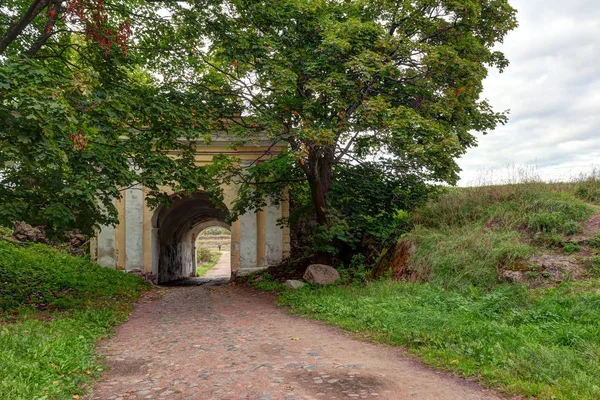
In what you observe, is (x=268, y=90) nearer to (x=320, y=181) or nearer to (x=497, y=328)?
(x=320, y=181)

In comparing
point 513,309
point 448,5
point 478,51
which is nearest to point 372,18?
point 448,5

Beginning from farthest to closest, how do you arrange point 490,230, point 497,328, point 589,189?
point 589,189 < point 490,230 < point 497,328

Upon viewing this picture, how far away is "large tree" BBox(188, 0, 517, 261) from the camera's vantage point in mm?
9172

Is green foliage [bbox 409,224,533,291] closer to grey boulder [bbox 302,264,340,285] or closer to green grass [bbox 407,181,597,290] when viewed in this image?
green grass [bbox 407,181,597,290]

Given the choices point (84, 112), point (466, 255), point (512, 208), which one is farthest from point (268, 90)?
point (512, 208)

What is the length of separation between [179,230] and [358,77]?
15866mm

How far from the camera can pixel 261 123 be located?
31.9 ft

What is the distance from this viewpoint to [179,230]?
22.8 metres

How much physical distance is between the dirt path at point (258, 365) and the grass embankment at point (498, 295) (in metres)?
0.45

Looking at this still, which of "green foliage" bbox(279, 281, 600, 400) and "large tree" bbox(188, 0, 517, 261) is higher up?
"large tree" bbox(188, 0, 517, 261)

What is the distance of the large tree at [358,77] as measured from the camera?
917 cm

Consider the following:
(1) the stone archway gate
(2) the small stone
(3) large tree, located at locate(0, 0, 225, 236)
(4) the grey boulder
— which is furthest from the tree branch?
(4) the grey boulder

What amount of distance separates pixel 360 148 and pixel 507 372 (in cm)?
795

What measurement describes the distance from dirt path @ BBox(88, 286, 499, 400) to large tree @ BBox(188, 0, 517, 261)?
391 centimetres
